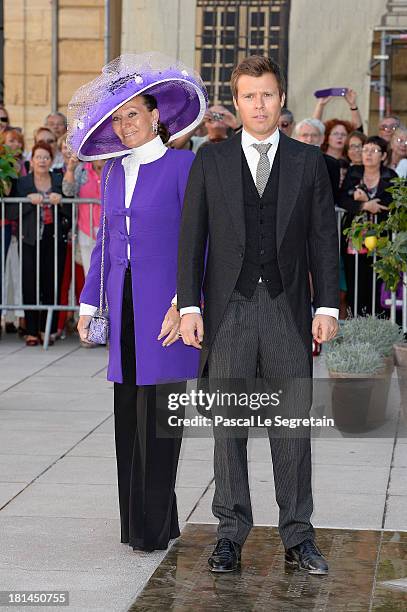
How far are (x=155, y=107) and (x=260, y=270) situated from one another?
0.92 metres

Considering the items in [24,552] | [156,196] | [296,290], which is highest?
[156,196]

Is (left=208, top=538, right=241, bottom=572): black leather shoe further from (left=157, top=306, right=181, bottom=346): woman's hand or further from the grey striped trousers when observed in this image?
(left=157, top=306, right=181, bottom=346): woman's hand

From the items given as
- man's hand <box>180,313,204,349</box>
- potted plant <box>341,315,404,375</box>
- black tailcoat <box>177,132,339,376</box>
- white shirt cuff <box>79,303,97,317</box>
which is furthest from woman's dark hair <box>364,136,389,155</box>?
man's hand <box>180,313,204,349</box>

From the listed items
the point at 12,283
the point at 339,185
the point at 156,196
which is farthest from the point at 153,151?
the point at 12,283

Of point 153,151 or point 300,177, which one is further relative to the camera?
point 153,151

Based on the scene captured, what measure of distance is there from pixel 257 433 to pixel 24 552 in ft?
9.00

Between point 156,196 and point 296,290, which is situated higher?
point 156,196

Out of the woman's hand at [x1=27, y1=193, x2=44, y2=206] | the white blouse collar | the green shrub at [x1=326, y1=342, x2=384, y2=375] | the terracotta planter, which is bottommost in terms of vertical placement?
the terracotta planter

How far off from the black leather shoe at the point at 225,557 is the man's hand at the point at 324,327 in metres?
0.88

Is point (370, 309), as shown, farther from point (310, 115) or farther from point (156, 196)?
point (156, 196)

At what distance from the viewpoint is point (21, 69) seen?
16719 millimetres

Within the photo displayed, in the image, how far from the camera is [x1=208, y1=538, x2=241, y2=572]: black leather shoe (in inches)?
213

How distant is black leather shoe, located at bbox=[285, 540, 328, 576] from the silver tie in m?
1.38

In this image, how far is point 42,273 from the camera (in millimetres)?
12328
